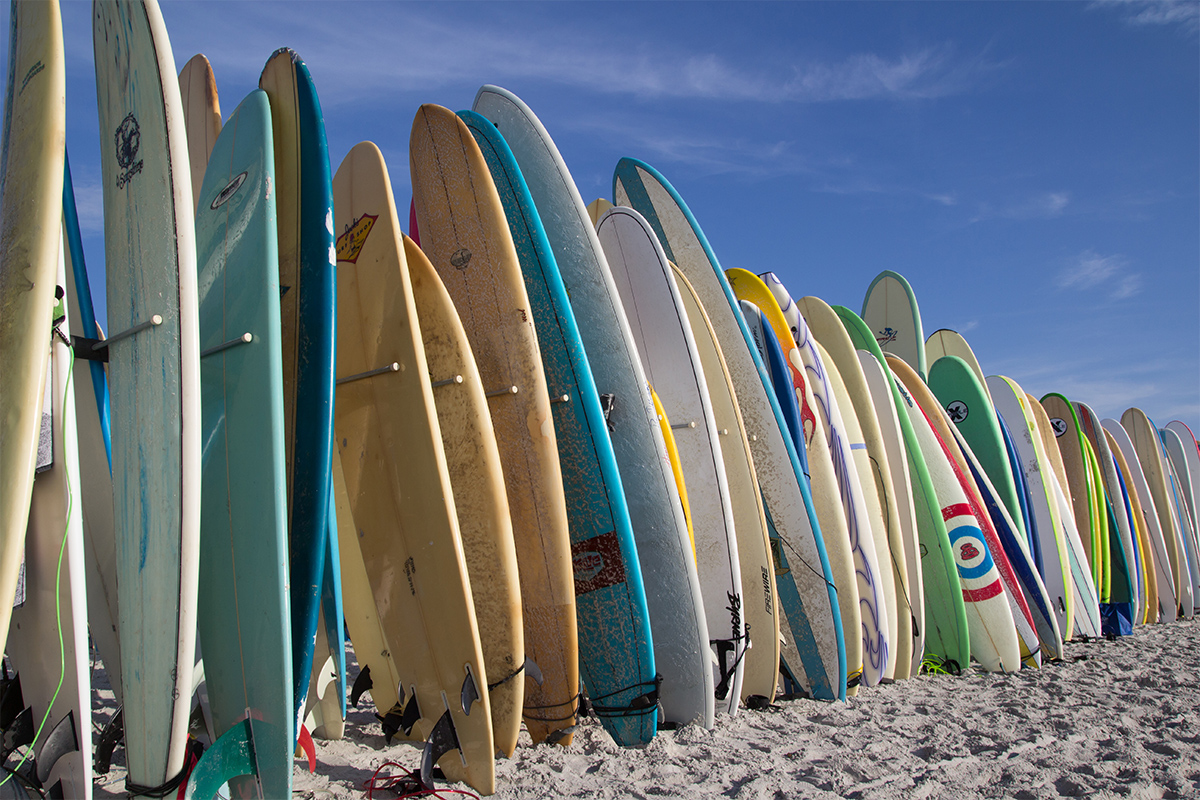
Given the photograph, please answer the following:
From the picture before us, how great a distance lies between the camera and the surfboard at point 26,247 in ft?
5.85

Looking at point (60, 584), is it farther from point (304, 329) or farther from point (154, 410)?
point (304, 329)

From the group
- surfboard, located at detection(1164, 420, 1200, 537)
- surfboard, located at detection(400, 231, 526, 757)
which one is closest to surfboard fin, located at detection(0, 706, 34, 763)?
surfboard, located at detection(400, 231, 526, 757)

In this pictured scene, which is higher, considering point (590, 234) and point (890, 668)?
point (590, 234)

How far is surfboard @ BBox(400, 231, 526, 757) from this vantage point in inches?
101

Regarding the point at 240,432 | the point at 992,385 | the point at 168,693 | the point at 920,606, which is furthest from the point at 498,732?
the point at 992,385

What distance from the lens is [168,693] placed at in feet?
6.27

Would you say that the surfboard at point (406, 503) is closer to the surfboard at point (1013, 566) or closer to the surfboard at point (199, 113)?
the surfboard at point (199, 113)

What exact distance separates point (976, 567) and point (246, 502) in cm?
384

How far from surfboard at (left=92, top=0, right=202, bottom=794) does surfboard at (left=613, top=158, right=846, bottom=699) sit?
2445 millimetres

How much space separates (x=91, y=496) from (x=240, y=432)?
78cm

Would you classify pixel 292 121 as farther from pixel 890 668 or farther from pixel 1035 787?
pixel 890 668

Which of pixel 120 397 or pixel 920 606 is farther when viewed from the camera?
pixel 920 606

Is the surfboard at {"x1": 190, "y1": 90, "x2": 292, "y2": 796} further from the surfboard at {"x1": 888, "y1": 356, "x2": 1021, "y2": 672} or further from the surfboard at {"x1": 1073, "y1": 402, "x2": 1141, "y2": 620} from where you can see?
the surfboard at {"x1": 1073, "y1": 402, "x2": 1141, "y2": 620}

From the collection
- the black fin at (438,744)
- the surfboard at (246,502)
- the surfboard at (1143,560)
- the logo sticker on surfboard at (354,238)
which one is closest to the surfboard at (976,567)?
the surfboard at (1143,560)
